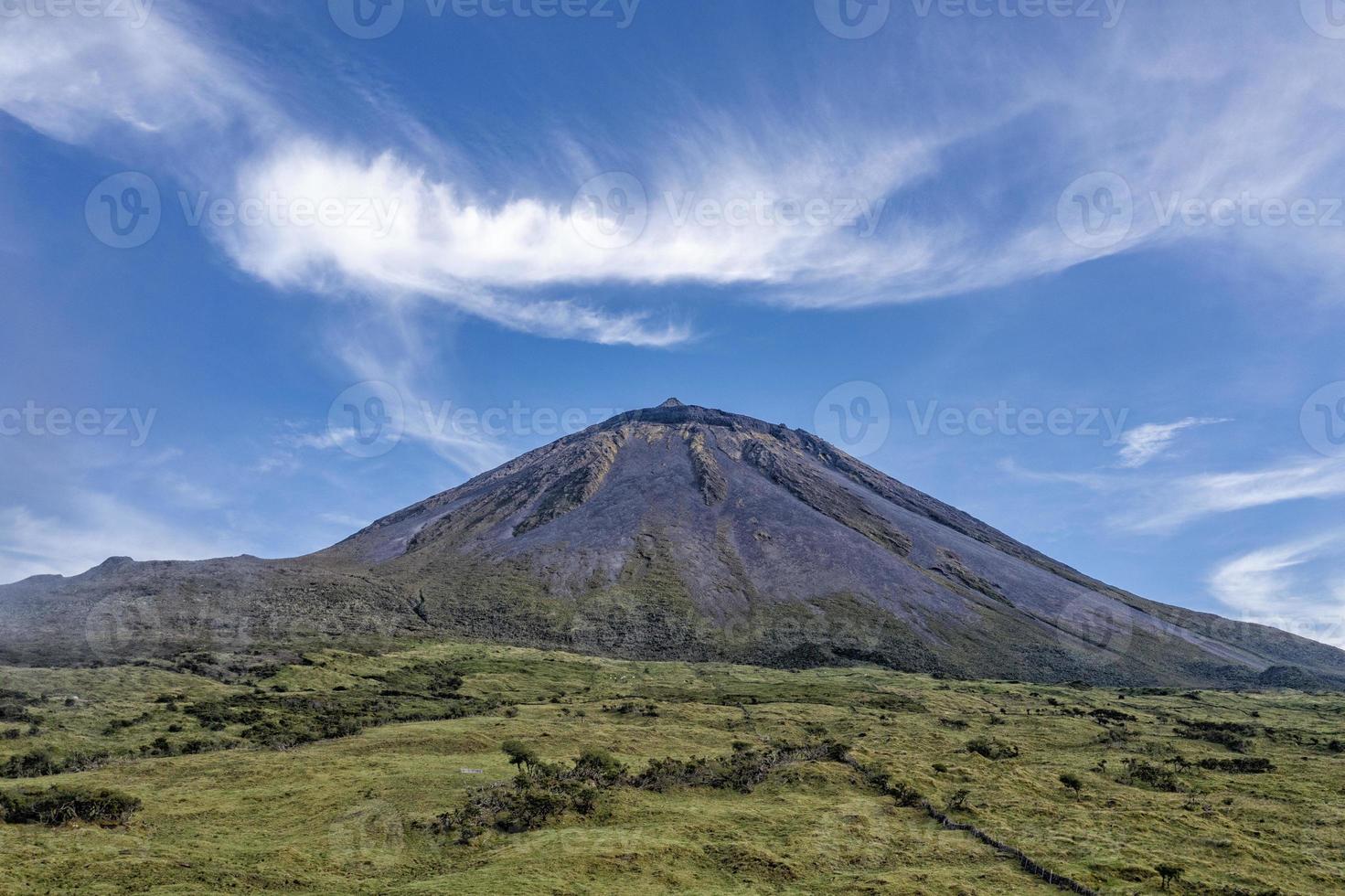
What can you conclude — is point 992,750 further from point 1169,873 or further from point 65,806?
point 65,806

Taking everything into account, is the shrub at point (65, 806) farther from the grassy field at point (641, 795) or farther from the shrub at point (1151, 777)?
the shrub at point (1151, 777)

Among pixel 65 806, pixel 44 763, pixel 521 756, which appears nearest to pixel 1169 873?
pixel 521 756

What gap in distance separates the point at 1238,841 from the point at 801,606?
433 feet

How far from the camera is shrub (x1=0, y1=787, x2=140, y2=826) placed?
3516 cm

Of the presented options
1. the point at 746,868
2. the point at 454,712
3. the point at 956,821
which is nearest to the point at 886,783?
the point at 956,821

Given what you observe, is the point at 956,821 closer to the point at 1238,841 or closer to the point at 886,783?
the point at 886,783

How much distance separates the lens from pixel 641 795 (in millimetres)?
43688

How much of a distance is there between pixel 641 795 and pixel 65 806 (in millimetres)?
Answer: 28574

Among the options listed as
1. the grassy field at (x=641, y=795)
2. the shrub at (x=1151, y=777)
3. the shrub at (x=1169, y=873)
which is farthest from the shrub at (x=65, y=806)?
the shrub at (x=1151, y=777)

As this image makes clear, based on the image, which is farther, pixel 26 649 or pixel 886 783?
pixel 26 649

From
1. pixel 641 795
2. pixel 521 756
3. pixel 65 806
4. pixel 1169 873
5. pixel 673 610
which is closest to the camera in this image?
pixel 1169 873

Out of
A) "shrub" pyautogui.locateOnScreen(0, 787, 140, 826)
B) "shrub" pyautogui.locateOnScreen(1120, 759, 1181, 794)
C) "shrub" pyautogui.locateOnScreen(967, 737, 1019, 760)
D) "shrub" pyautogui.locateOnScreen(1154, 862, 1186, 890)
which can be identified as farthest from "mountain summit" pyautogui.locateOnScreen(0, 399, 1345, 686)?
"shrub" pyautogui.locateOnScreen(1154, 862, 1186, 890)

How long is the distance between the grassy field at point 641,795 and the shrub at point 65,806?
766 mm

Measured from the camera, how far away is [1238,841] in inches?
1421
